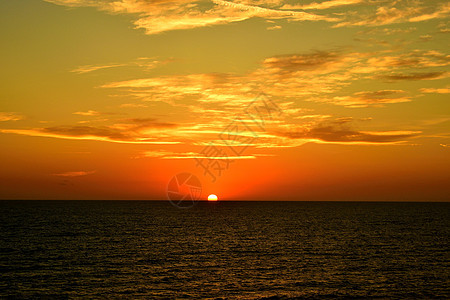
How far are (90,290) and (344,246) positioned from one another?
166 feet

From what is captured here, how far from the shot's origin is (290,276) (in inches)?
2082

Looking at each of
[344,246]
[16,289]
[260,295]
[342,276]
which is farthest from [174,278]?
[344,246]

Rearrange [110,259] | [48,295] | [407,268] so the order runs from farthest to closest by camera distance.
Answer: [110,259] < [407,268] < [48,295]

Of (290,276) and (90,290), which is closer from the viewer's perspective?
(90,290)

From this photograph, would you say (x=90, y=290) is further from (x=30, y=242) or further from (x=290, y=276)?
(x=30, y=242)

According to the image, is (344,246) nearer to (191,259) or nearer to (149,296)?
(191,259)

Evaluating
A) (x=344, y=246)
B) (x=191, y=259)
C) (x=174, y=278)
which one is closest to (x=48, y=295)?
(x=174, y=278)

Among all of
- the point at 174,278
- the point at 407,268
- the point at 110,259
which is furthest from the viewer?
the point at 110,259

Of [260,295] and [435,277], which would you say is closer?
[260,295]

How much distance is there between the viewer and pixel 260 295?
43.7 m

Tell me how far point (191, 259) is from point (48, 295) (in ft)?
84.9

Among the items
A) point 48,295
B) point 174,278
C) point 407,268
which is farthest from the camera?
point 407,268

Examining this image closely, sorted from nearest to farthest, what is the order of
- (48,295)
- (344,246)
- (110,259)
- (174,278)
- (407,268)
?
1. (48,295)
2. (174,278)
3. (407,268)
4. (110,259)
5. (344,246)

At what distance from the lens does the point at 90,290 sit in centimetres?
4538
